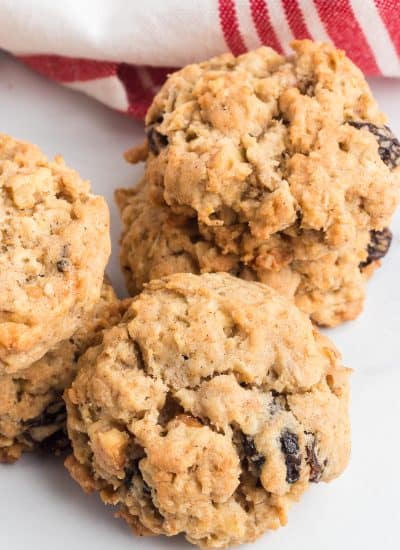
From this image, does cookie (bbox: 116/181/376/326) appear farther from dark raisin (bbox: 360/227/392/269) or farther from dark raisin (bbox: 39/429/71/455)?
dark raisin (bbox: 39/429/71/455)

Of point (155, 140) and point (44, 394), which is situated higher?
point (155, 140)

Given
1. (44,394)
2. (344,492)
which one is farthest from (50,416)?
(344,492)

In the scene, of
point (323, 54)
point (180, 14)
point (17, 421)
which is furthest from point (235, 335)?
point (180, 14)

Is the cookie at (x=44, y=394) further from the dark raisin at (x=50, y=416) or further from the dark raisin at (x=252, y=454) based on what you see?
the dark raisin at (x=252, y=454)

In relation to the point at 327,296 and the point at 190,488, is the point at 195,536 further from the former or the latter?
the point at 327,296

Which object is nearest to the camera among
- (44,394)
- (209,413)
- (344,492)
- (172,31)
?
(209,413)

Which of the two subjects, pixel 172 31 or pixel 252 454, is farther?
pixel 172 31

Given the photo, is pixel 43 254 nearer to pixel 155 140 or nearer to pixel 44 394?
pixel 44 394
